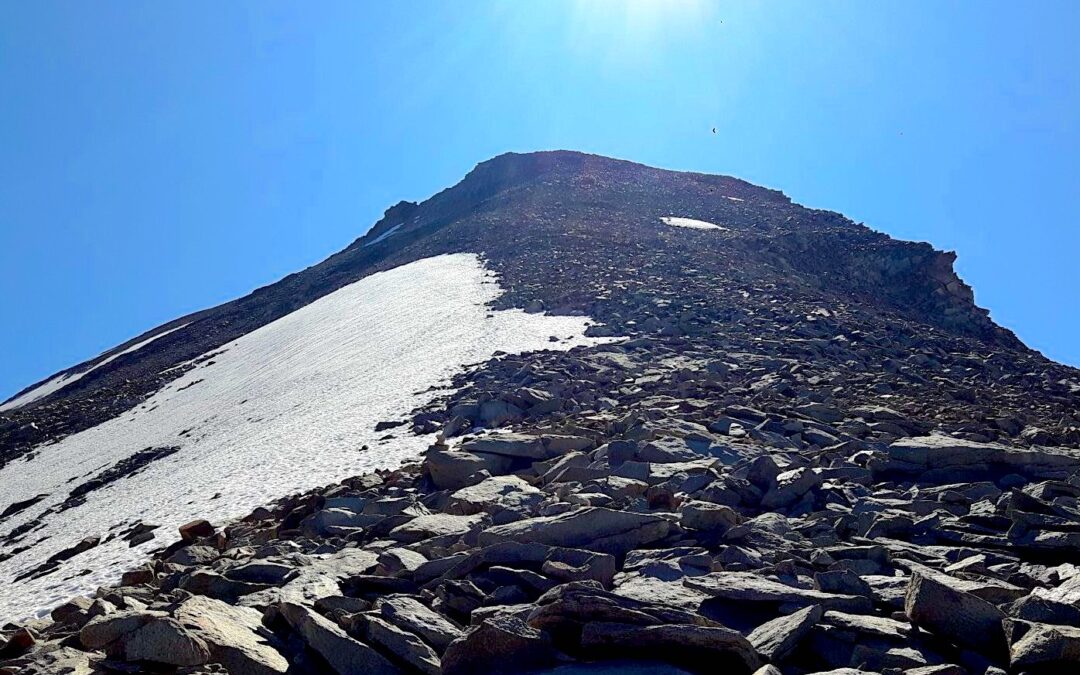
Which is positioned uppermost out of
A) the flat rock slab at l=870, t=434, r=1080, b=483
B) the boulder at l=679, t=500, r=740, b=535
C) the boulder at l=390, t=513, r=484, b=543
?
the boulder at l=390, t=513, r=484, b=543

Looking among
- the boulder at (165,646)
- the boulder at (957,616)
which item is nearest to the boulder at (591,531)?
the boulder at (957,616)

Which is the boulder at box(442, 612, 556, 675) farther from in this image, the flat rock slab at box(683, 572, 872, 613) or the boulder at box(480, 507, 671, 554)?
the boulder at box(480, 507, 671, 554)

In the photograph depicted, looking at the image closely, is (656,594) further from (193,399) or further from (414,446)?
(193,399)

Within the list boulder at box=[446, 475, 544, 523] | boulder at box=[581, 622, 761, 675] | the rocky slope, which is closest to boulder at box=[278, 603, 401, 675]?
the rocky slope

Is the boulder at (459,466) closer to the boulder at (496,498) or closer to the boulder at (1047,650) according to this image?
the boulder at (496,498)

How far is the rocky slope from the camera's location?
5051mm

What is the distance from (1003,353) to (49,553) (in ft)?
75.1

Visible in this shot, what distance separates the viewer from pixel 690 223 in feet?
138

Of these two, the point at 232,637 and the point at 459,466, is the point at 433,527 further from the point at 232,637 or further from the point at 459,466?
the point at 232,637

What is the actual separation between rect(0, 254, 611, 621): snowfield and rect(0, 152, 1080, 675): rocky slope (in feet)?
3.71

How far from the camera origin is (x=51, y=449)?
25.2 metres

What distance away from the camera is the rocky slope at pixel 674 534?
199 inches

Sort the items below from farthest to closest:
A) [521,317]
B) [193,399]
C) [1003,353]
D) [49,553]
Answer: [193,399], [521,317], [1003,353], [49,553]

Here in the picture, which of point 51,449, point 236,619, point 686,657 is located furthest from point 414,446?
point 51,449
